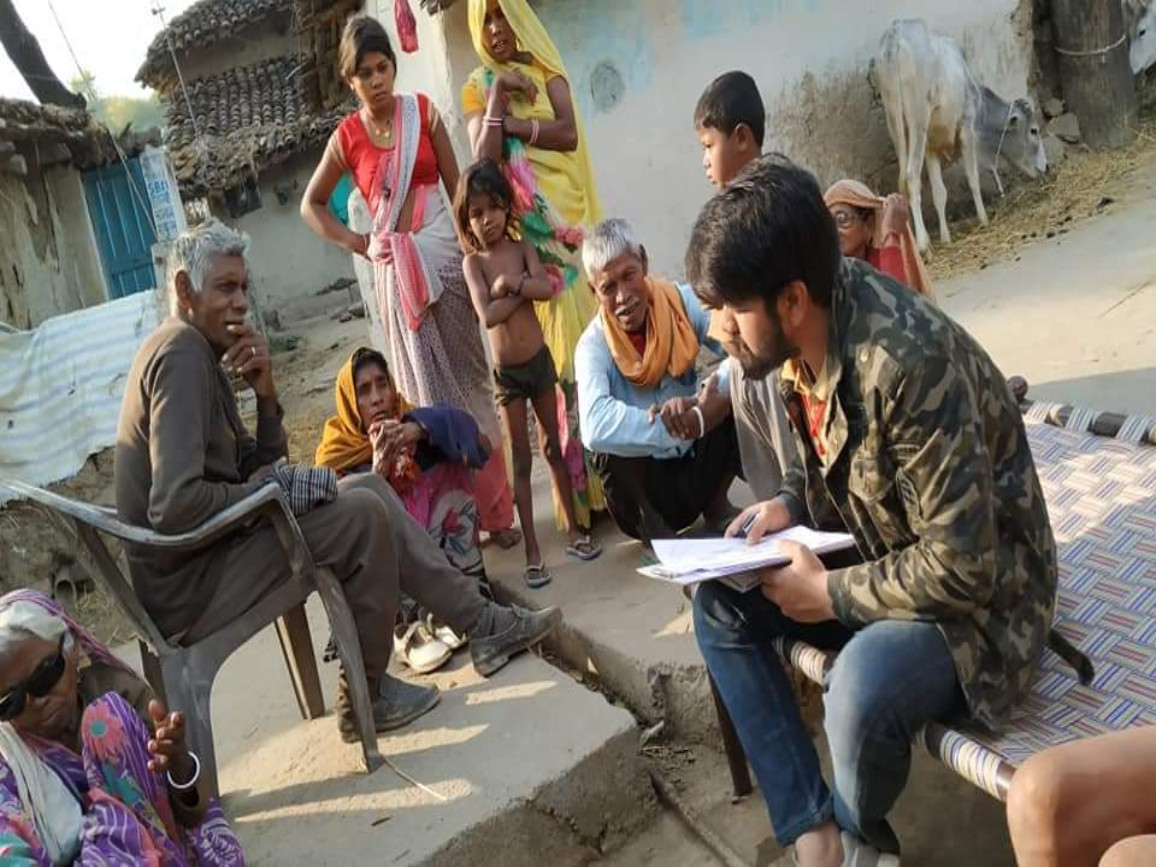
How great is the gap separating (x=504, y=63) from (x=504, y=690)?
2512 mm

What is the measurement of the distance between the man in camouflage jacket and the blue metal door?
10879mm

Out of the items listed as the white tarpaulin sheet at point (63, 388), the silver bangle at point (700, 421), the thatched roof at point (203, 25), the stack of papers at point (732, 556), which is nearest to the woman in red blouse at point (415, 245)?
the silver bangle at point (700, 421)

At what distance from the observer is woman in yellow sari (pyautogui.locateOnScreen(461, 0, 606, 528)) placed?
3.90m

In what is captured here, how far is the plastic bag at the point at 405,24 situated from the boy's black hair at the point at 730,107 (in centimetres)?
271

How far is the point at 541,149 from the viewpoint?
403cm

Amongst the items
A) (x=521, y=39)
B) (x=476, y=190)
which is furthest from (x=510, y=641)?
(x=521, y=39)

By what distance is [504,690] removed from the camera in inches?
116

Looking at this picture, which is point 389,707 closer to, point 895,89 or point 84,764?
point 84,764

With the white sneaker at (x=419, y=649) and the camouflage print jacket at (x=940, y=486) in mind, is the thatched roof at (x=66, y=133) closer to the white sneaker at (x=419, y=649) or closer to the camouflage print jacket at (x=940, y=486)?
the white sneaker at (x=419, y=649)

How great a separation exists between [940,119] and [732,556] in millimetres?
7191

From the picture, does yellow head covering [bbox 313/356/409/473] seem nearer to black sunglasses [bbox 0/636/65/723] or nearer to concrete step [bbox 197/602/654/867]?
concrete step [bbox 197/602/654/867]

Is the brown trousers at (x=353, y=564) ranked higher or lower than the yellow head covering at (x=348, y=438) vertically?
lower

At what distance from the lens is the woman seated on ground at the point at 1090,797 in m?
1.33

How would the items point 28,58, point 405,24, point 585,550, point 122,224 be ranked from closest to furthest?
point 585,550
point 405,24
point 122,224
point 28,58
